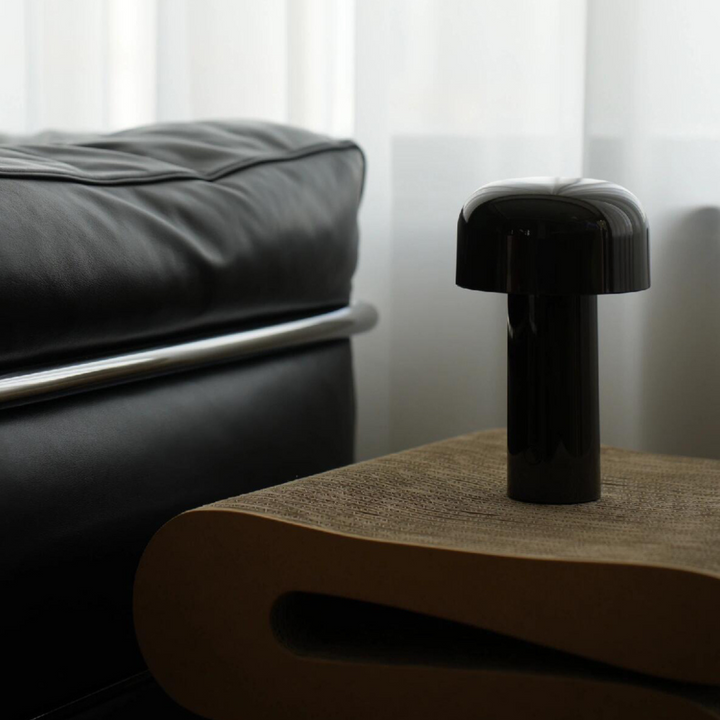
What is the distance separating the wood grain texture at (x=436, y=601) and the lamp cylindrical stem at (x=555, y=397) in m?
0.02

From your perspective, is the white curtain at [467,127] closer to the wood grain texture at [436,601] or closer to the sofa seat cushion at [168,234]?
the sofa seat cushion at [168,234]

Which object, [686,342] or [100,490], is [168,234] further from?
[686,342]

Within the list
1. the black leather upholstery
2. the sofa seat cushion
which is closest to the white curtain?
the sofa seat cushion

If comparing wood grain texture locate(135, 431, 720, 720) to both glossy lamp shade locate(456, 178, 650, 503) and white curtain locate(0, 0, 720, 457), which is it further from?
white curtain locate(0, 0, 720, 457)

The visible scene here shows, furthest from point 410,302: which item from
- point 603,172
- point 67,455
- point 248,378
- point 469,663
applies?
point 469,663

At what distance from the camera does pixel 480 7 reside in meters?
1.27

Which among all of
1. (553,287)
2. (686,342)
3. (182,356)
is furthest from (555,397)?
(686,342)

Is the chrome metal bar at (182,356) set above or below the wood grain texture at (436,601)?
above

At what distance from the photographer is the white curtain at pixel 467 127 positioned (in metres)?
1.16

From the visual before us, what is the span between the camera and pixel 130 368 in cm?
82

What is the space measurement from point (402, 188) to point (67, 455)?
2.31 ft

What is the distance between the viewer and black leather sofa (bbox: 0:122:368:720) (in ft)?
2.44

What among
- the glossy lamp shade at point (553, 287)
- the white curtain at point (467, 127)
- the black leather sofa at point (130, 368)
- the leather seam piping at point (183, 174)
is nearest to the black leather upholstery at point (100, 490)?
the black leather sofa at point (130, 368)

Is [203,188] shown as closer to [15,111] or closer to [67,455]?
[67,455]
